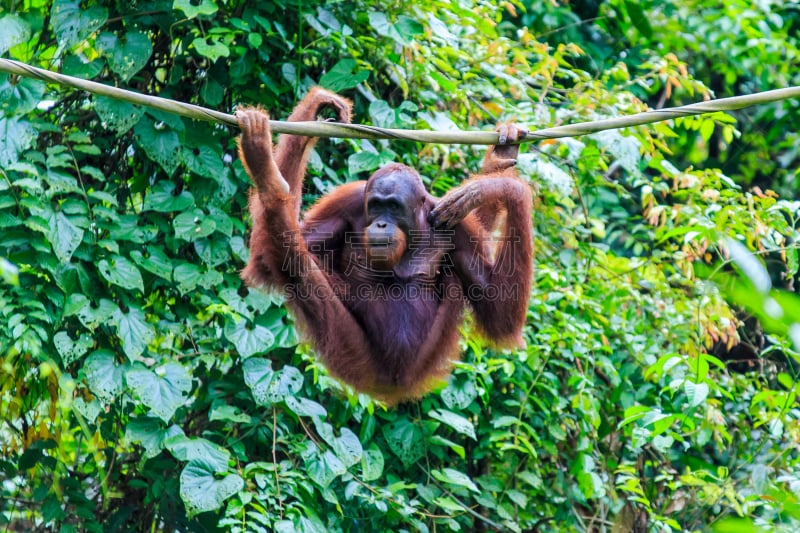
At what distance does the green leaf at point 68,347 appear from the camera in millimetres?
3775

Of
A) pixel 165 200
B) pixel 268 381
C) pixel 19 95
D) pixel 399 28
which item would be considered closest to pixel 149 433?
pixel 268 381

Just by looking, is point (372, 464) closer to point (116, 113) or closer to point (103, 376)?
point (103, 376)

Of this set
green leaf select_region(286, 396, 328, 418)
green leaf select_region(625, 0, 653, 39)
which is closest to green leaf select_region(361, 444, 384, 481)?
green leaf select_region(286, 396, 328, 418)

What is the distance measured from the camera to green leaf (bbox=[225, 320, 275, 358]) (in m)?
3.93

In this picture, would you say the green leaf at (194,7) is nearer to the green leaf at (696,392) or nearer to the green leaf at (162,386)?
the green leaf at (162,386)

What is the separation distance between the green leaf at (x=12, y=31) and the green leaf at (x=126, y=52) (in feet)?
1.05

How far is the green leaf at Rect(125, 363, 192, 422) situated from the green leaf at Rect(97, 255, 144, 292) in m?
0.37

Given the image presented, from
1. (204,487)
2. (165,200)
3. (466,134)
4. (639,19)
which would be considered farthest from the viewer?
(165,200)

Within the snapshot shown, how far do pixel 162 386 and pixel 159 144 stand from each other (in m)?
1.15

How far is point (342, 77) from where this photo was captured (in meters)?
4.34

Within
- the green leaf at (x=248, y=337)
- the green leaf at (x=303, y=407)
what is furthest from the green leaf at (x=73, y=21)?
the green leaf at (x=303, y=407)

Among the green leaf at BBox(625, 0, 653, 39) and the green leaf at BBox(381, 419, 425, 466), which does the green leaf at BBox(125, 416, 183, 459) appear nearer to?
the green leaf at BBox(381, 419, 425, 466)

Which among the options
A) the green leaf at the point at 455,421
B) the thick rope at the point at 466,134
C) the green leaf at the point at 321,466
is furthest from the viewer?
the green leaf at the point at 455,421

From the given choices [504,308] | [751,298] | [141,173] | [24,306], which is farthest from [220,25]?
[751,298]
